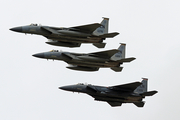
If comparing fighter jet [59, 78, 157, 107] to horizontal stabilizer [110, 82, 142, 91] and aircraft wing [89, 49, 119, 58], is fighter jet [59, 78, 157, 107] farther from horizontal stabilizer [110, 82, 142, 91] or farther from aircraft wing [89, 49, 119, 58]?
aircraft wing [89, 49, 119, 58]

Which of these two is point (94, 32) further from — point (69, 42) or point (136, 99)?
point (136, 99)

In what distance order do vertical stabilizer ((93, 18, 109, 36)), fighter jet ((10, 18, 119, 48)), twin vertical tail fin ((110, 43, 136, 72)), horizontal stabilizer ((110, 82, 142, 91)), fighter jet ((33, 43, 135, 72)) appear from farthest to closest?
horizontal stabilizer ((110, 82, 142, 91)) → vertical stabilizer ((93, 18, 109, 36)) → twin vertical tail fin ((110, 43, 136, 72)) → fighter jet ((33, 43, 135, 72)) → fighter jet ((10, 18, 119, 48))

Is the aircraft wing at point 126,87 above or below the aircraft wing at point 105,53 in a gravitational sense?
below

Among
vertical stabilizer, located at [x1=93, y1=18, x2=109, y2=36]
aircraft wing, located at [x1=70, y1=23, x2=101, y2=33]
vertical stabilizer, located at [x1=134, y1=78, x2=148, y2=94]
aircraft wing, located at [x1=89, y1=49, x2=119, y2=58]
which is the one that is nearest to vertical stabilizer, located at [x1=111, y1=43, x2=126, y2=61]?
aircraft wing, located at [x1=89, y1=49, x2=119, y2=58]

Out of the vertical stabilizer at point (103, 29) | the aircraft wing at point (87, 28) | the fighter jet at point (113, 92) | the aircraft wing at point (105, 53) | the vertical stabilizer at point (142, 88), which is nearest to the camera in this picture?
the aircraft wing at point (87, 28)

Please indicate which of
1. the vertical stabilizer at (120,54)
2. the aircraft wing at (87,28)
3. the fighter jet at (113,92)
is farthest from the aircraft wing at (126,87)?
the aircraft wing at (87,28)

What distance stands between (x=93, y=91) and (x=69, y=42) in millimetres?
8350

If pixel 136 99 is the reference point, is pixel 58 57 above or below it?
above

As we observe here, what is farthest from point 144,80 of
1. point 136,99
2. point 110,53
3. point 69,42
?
point 69,42

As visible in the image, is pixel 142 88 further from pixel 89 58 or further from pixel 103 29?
pixel 103 29

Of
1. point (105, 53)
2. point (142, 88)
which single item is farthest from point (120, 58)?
point (142, 88)

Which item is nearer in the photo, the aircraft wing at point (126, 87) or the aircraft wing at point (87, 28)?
the aircraft wing at point (87, 28)

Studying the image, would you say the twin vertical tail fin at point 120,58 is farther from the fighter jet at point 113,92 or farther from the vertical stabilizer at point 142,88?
the vertical stabilizer at point 142,88

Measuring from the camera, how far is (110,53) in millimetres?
68562
